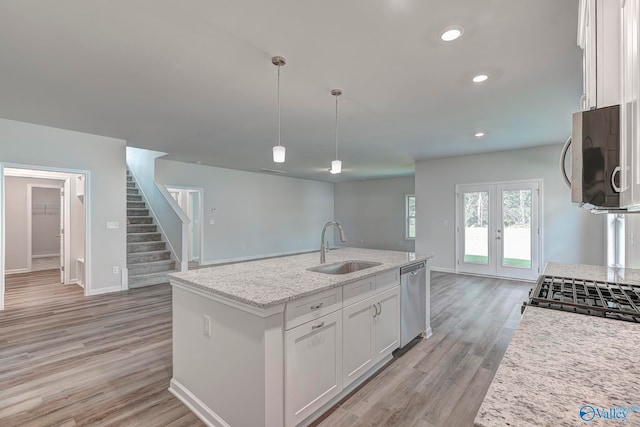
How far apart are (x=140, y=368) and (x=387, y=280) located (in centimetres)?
225

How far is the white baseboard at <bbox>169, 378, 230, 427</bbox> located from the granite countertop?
2.53 feet

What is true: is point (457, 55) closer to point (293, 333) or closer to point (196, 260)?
point (293, 333)

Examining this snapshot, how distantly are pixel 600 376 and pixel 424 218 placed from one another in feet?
20.9

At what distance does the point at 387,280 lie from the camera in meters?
2.54

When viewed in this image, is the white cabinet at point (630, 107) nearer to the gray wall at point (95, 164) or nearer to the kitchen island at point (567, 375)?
the kitchen island at point (567, 375)

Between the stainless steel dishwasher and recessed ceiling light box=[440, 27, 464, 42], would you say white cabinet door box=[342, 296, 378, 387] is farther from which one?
recessed ceiling light box=[440, 27, 464, 42]

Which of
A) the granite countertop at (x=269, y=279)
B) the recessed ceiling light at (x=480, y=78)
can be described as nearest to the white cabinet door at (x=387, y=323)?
the granite countertop at (x=269, y=279)

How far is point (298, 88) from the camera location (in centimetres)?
298

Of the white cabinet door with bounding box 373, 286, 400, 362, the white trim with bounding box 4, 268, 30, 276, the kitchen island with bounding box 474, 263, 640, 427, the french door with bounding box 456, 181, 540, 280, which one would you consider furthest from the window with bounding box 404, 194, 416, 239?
the white trim with bounding box 4, 268, 30, 276

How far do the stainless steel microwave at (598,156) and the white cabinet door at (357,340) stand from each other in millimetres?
1550

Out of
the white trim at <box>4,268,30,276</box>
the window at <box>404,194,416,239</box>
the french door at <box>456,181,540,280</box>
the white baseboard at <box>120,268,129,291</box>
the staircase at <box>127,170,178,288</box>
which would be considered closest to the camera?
the white baseboard at <box>120,268,129,291</box>

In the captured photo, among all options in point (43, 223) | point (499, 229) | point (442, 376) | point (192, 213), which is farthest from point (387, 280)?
point (43, 223)

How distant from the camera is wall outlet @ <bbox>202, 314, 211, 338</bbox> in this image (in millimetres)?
1840

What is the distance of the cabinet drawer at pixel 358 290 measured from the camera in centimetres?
206
